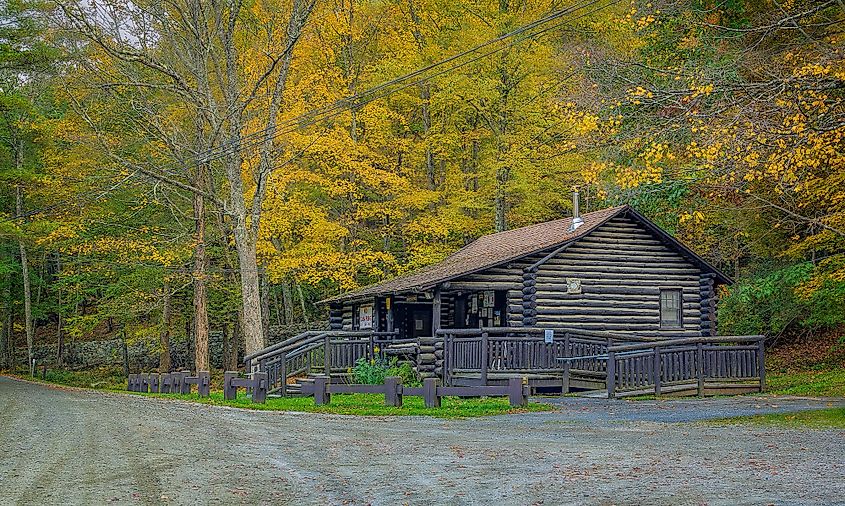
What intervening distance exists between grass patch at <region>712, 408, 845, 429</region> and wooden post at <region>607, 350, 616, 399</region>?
4.98 m

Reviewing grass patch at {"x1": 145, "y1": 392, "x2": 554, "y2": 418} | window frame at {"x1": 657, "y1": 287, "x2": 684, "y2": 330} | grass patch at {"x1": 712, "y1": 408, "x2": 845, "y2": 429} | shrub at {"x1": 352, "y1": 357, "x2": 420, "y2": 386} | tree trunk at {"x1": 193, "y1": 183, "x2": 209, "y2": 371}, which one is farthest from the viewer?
tree trunk at {"x1": 193, "y1": 183, "x2": 209, "y2": 371}

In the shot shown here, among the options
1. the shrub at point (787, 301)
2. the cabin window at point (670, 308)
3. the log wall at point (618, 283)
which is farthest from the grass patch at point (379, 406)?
the shrub at point (787, 301)

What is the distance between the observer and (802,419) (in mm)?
16625

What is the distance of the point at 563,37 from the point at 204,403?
2125 centimetres

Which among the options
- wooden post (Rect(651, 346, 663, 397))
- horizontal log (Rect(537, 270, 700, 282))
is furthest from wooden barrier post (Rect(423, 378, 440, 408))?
horizontal log (Rect(537, 270, 700, 282))

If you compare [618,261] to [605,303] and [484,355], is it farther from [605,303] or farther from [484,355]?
[484,355]

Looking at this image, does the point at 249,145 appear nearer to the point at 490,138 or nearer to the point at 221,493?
the point at 490,138

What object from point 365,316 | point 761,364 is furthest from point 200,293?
point 761,364

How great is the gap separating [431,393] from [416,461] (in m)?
8.05

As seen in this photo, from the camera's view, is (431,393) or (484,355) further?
(484,355)

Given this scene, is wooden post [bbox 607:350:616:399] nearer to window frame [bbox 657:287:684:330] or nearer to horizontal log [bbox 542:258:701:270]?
horizontal log [bbox 542:258:701:270]

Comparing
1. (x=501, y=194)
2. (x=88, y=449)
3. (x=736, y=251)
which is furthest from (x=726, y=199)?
(x=88, y=449)

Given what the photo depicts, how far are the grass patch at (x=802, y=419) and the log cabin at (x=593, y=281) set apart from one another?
32.1 feet

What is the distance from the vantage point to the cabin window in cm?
2873
